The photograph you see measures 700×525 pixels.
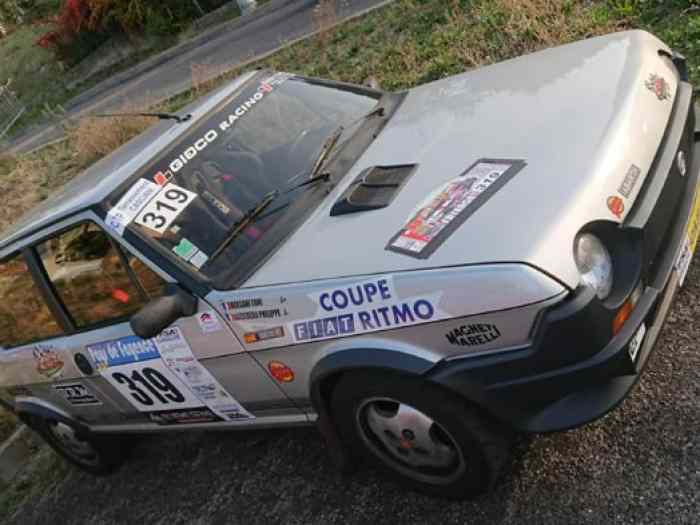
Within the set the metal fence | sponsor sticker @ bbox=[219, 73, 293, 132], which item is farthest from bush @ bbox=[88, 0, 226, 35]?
sponsor sticker @ bbox=[219, 73, 293, 132]

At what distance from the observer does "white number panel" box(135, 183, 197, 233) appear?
3.10 meters

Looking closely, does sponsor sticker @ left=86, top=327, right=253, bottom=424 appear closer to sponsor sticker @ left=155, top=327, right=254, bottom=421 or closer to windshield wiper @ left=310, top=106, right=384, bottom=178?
sponsor sticker @ left=155, top=327, right=254, bottom=421

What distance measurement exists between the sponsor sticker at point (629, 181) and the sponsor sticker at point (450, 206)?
0.37 m

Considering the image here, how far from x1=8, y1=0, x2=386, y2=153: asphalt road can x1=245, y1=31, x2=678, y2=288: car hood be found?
8546mm

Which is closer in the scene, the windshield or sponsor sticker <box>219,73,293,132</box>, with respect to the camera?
the windshield

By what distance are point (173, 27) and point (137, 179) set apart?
18.8 metres

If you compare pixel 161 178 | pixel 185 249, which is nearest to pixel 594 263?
pixel 185 249

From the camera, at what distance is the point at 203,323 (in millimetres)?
2922

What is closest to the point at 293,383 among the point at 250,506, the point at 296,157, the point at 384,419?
the point at 384,419

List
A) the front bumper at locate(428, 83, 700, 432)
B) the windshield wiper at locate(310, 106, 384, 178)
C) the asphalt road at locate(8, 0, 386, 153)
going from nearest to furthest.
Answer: the front bumper at locate(428, 83, 700, 432) → the windshield wiper at locate(310, 106, 384, 178) → the asphalt road at locate(8, 0, 386, 153)

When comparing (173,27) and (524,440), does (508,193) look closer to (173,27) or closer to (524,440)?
(524,440)

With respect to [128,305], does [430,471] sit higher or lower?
lower

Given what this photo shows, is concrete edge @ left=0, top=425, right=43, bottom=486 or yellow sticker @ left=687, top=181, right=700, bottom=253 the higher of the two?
yellow sticker @ left=687, top=181, right=700, bottom=253

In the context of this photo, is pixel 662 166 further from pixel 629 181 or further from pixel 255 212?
pixel 255 212
